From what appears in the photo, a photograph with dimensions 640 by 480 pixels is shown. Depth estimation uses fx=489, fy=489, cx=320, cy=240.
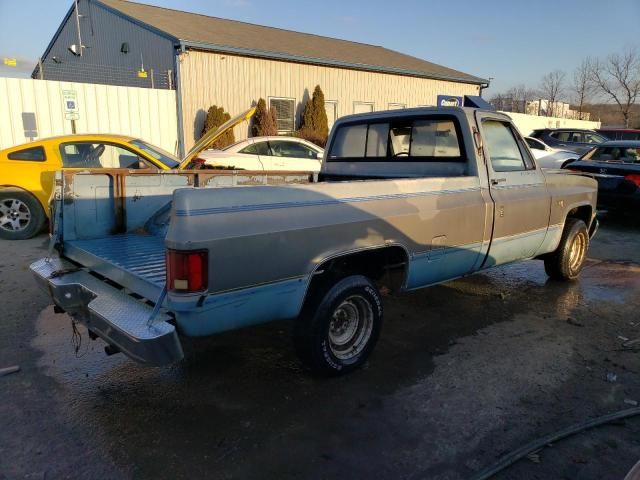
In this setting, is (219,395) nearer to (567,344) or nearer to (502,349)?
(502,349)

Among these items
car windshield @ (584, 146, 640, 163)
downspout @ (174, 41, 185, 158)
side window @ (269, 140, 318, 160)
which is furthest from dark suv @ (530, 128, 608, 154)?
downspout @ (174, 41, 185, 158)

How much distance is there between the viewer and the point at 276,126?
18516mm

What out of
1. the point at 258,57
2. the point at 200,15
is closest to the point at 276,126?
the point at 258,57

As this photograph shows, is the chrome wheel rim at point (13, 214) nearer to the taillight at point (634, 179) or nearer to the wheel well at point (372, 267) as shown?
the wheel well at point (372, 267)

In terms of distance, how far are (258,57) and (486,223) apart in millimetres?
15403

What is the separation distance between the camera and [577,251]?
6078 mm

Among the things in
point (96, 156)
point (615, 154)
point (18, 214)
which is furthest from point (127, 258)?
point (615, 154)

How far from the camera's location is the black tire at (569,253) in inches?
227

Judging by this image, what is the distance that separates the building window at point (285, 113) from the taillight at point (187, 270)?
55.7 ft

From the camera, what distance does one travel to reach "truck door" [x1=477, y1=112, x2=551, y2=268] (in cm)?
454

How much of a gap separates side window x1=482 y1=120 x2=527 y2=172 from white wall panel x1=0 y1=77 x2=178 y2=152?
11784mm

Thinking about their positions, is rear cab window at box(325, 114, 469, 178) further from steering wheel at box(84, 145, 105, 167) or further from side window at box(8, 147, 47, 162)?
side window at box(8, 147, 47, 162)

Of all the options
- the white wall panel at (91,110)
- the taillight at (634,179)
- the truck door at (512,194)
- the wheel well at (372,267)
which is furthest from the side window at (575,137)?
the wheel well at (372,267)

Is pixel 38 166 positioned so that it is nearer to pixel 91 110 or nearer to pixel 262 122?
pixel 91 110
